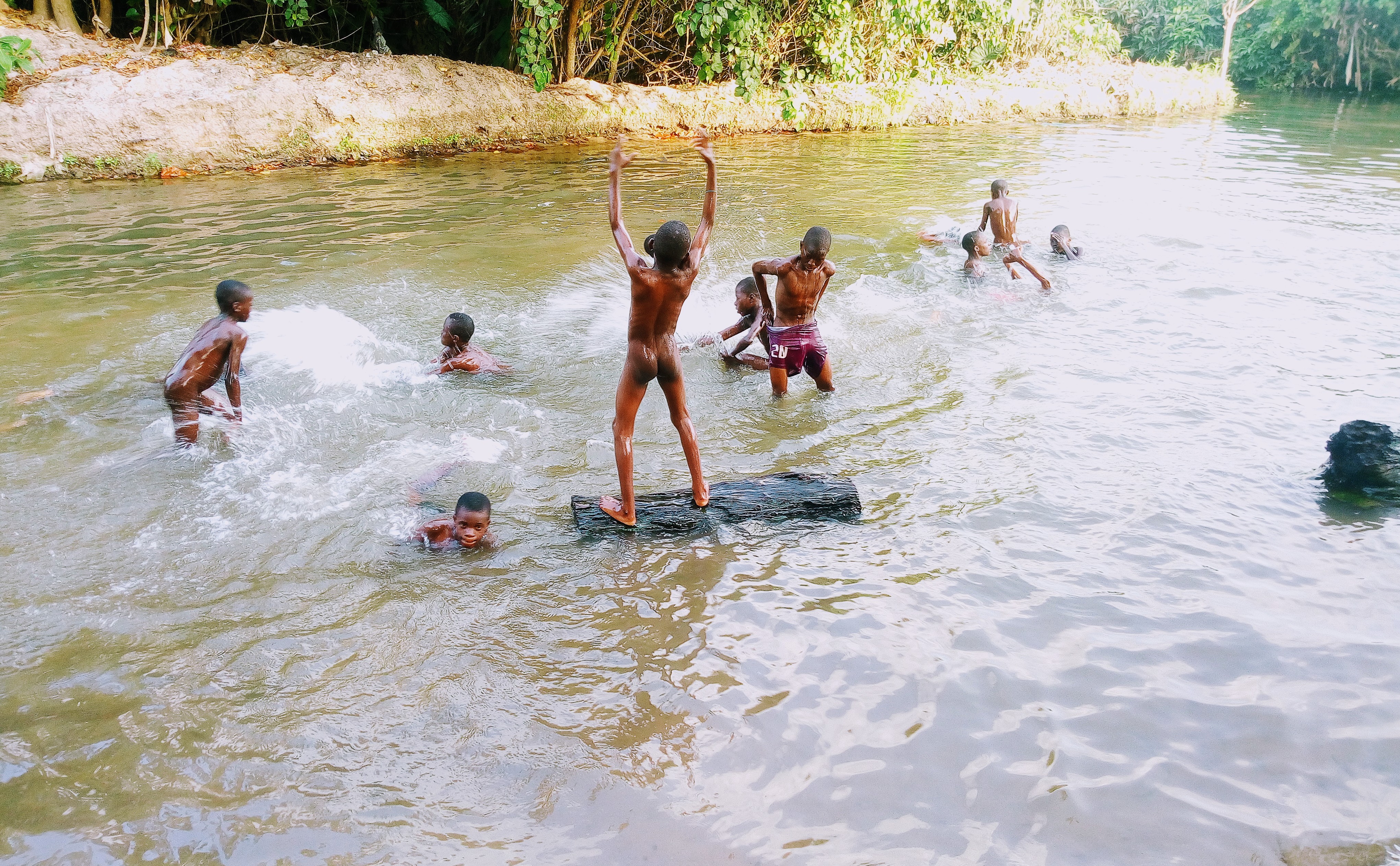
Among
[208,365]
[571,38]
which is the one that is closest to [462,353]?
[208,365]

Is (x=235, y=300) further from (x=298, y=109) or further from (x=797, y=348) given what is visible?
(x=298, y=109)

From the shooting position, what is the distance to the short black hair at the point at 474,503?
14.3 feet

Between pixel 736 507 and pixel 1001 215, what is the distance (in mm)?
6163

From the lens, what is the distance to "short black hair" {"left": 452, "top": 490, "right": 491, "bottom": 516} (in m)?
4.37

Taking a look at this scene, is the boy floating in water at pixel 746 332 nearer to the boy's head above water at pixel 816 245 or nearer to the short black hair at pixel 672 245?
the boy's head above water at pixel 816 245

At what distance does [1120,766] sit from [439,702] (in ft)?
8.52

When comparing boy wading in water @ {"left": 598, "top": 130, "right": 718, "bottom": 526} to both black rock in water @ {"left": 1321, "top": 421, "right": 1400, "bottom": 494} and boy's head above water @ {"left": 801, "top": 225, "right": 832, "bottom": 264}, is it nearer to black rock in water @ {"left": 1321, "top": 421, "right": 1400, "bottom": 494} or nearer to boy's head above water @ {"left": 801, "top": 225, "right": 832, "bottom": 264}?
boy's head above water @ {"left": 801, "top": 225, "right": 832, "bottom": 264}

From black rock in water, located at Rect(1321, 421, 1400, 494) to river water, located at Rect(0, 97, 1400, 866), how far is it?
196 millimetres

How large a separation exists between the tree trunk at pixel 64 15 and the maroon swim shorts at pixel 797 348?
43.3ft

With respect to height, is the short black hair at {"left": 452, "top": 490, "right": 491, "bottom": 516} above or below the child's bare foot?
above

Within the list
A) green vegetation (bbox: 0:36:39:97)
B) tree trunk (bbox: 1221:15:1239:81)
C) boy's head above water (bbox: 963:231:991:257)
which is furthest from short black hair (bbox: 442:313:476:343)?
tree trunk (bbox: 1221:15:1239:81)

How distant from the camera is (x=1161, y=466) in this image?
17.6ft

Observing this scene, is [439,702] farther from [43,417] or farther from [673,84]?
[673,84]

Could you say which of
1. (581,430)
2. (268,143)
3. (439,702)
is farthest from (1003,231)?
(268,143)
